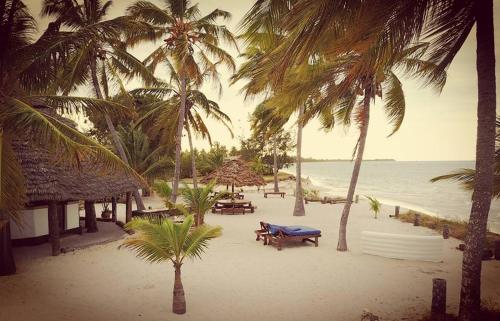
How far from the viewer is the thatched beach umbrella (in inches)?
710

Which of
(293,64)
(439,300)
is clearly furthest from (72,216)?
(439,300)

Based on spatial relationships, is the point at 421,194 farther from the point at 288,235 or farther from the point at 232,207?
the point at 288,235

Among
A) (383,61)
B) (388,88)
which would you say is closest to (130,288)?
(383,61)

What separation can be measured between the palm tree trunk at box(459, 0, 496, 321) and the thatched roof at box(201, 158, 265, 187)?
1349 centimetres

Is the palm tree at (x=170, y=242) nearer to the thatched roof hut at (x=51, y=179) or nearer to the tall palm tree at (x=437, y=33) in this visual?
the thatched roof hut at (x=51, y=179)

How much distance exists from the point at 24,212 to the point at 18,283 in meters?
4.02

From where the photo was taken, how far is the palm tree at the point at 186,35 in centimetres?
1298

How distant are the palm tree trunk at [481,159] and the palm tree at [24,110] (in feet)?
19.3

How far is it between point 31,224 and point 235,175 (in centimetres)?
984

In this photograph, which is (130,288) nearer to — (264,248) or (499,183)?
(264,248)

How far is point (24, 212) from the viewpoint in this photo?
1051 cm

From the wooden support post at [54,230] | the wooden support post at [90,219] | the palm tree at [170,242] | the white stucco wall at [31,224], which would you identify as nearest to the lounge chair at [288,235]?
the palm tree at [170,242]

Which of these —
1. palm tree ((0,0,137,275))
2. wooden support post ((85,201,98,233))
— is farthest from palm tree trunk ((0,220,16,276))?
wooden support post ((85,201,98,233))

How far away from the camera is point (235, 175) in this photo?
18234 mm
